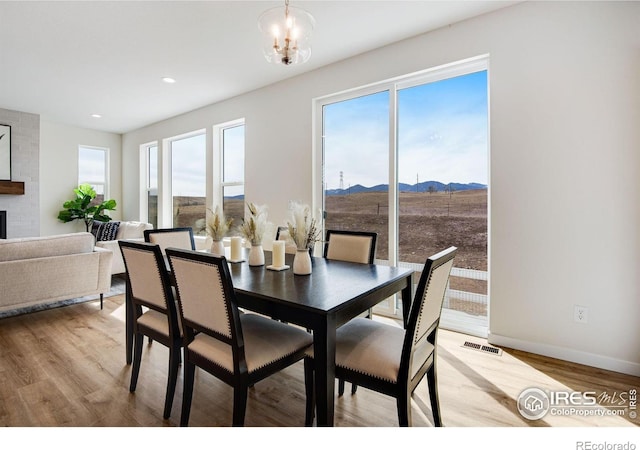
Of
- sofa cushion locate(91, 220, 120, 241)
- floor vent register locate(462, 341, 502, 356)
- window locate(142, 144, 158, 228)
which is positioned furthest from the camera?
window locate(142, 144, 158, 228)

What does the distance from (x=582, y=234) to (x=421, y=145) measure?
4.78ft

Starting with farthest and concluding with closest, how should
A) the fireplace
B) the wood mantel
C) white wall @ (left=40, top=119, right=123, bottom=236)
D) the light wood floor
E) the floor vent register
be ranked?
white wall @ (left=40, top=119, right=123, bottom=236) → the fireplace → the wood mantel → the floor vent register → the light wood floor

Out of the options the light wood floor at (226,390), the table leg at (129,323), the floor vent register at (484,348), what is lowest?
the light wood floor at (226,390)

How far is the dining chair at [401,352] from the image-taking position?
137 centimetres

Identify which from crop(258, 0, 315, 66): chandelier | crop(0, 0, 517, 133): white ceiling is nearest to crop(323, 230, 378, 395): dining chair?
crop(258, 0, 315, 66): chandelier

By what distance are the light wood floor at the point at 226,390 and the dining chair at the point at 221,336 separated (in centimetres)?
39

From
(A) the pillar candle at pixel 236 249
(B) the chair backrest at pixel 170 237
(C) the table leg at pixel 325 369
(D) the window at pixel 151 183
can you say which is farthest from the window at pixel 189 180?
(C) the table leg at pixel 325 369

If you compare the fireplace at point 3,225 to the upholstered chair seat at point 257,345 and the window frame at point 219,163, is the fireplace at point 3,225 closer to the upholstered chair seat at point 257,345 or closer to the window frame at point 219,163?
the window frame at point 219,163

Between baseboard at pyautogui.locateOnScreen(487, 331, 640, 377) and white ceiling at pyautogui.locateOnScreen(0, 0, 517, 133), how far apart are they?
8.46 feet

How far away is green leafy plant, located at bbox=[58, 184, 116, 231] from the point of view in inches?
233

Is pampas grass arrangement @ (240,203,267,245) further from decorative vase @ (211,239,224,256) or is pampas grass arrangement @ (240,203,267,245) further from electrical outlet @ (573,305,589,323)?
electrical outlet @ (573,305,589,323)

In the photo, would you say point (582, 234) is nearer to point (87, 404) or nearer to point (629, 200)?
point (629, 200)

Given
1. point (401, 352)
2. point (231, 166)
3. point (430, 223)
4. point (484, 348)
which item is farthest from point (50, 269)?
point (484, 348)

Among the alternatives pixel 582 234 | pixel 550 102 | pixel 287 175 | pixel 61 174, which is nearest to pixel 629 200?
pixel 582 234
